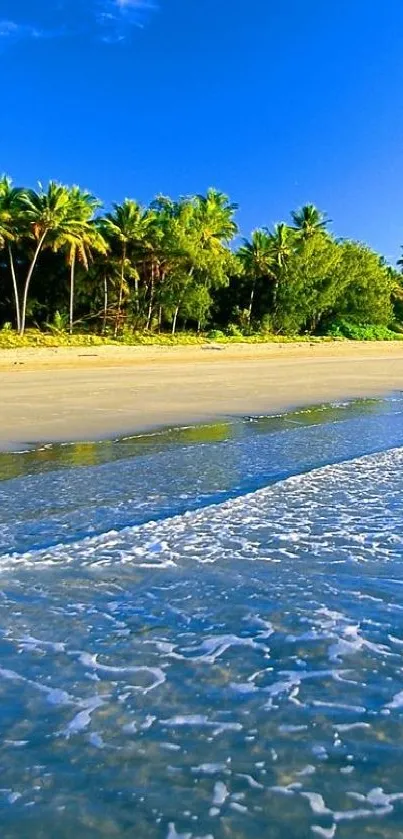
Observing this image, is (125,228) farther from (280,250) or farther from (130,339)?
(280,250)

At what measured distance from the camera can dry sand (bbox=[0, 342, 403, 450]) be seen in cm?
1065

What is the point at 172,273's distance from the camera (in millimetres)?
37500

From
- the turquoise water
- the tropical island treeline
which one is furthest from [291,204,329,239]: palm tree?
the turquoise water

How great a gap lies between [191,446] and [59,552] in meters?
4.21

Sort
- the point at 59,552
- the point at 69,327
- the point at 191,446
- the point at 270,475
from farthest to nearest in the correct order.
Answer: the point at 69,327 < the point at 191,446 < the point at 270,475 < the point at 59,552

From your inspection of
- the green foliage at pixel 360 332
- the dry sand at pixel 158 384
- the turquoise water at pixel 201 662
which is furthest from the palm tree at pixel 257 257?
the turquoise water at pixel 201 662

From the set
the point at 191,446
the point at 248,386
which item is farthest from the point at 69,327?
the point at 191,446

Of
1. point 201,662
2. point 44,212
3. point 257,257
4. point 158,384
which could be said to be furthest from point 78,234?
point 201,662

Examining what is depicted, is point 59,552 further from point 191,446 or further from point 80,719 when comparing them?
point 191,446

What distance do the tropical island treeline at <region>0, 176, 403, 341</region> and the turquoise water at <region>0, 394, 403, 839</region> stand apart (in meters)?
27.8

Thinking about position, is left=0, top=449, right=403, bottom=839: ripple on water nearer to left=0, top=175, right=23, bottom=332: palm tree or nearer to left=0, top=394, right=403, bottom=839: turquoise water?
left=0, top=394, right=403, bottom=839: turquoise water

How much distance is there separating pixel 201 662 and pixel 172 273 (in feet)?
117

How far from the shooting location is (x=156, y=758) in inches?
90.5

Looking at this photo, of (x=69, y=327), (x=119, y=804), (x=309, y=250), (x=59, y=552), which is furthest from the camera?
(x=309, y=250)
